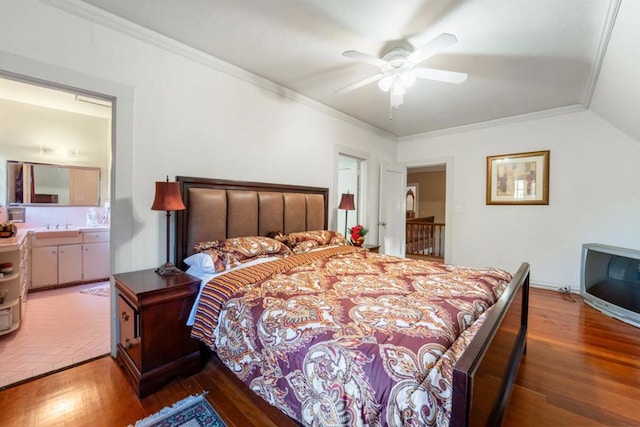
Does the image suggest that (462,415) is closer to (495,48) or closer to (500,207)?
(495,48)

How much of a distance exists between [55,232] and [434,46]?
16.6ft

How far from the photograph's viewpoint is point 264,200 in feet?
9.91

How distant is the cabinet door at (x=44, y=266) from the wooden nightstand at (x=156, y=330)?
8.87 feet

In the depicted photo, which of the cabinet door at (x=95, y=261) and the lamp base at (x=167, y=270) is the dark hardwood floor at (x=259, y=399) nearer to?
the lamp base at (x=167, y=270)

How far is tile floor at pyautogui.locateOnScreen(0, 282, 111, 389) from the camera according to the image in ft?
6.68

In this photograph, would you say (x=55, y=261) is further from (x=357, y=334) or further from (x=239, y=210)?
(x=357, y=334)

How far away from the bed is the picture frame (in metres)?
2.57

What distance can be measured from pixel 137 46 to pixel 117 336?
2.39 meters

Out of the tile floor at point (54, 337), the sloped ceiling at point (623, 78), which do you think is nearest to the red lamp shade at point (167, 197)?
the tile floor at point (54, 337)

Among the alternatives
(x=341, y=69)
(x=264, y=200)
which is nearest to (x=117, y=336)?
(x=264, y=200)

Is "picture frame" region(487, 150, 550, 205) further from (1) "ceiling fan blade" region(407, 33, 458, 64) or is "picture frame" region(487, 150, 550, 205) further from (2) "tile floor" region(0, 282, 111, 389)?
(2) "tile floor" region(0, 282, 111, 389)

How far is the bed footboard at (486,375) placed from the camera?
2.66 ft

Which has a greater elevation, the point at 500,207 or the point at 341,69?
the point at 341,69

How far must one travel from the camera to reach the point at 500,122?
4355mm
